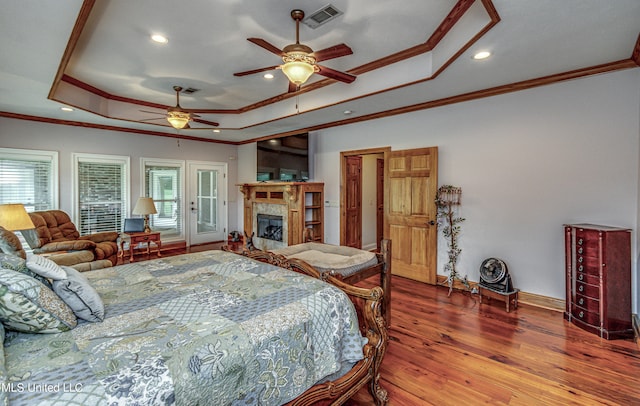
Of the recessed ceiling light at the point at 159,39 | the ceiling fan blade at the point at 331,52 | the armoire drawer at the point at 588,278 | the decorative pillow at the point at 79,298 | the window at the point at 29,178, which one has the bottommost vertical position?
the armoire drawer at the point at 588,278

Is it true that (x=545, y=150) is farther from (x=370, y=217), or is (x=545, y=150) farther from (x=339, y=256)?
(x=370, y=217)

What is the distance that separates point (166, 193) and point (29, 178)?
220cm

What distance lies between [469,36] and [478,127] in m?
1.71

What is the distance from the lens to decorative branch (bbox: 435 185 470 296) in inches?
161

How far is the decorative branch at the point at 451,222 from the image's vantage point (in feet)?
13.4

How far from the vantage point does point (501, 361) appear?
2.39m

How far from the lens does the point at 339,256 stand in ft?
10.6

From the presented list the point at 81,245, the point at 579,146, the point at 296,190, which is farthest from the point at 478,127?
the point at 81,245

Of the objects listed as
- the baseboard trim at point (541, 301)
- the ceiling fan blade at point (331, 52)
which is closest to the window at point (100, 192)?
the ceiling fan blade at point (331, 52)

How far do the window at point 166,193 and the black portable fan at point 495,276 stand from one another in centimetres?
605

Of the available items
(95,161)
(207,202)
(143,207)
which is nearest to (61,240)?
(143,207)

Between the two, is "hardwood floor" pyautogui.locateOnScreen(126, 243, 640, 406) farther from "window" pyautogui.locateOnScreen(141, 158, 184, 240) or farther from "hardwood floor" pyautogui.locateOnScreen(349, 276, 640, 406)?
"window" pyautogui.locateOnScreen(141, 158, 184, 240)

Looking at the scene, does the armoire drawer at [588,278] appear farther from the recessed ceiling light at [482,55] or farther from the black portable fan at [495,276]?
the recessed ceiling light at [482,55]

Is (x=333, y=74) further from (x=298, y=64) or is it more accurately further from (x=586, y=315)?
(x=586, y=315)
